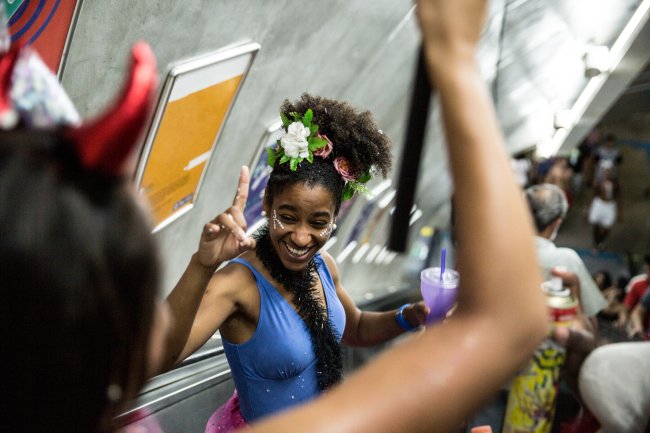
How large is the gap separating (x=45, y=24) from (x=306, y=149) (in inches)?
36.8

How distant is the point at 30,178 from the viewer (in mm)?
579

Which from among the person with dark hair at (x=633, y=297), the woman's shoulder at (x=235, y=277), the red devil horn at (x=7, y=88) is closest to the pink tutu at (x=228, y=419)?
the woman's shoulder at (x=235, y=277)

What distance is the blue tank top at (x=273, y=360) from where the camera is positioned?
1798 mm

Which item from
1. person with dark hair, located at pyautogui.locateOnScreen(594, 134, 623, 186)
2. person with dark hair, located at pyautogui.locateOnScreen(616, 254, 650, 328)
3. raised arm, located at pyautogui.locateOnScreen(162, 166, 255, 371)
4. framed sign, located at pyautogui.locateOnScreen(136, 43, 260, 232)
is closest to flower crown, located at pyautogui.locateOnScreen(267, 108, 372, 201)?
raised arm, located at pyautogui.locateOnScreen(162, 166, 255, 371)

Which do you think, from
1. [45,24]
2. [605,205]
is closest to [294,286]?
[45,24]

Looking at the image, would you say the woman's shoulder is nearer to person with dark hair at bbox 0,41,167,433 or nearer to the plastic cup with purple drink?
the plastic cup with purple drink

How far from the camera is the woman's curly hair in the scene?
203 centimetres

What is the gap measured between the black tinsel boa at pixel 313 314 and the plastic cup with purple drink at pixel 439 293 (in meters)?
0.36

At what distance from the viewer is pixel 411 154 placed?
0.70 metres

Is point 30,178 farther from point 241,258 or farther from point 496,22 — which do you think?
point 496,22

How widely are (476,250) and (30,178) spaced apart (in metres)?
0.45

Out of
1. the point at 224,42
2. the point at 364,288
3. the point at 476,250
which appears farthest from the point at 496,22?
the point at 364,288

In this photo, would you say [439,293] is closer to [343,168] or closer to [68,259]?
[343,168]

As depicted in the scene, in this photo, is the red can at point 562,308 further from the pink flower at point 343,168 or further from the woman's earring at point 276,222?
the woman's earring at point 276,222
